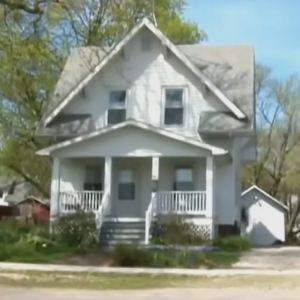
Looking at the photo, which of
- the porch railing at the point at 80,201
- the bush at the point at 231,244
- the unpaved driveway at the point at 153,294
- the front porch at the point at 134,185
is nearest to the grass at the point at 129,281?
the unpaved driveway at the point at 153,294

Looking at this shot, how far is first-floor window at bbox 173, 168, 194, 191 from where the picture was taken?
1049 inches

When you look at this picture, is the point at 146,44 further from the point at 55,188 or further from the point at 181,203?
the point at 55,188

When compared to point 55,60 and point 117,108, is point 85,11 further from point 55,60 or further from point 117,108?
point 55,60

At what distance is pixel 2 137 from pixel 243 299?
1007 inches

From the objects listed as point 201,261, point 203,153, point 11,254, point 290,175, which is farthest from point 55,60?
point 290,175

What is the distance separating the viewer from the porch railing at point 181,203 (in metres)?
25.2

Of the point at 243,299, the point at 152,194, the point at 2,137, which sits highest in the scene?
the point at 2,137

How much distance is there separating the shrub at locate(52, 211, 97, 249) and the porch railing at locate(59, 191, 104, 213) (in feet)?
3.81

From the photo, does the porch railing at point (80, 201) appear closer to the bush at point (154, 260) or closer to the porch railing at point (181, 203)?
the porch railing at point (181, 203)

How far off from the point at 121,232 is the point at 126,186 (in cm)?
260

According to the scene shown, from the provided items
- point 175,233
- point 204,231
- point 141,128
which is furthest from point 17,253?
point 204,231

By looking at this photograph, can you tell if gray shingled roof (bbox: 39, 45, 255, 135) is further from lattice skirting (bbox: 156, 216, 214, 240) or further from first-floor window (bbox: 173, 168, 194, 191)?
lattice skirting (bbox: 156, 216, 214, 240)

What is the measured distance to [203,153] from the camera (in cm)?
2502

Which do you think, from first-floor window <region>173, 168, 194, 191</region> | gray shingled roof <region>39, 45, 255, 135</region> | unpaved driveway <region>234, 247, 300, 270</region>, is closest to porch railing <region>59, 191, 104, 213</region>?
first-floor window <region>173, 168, 194, 191</region>
